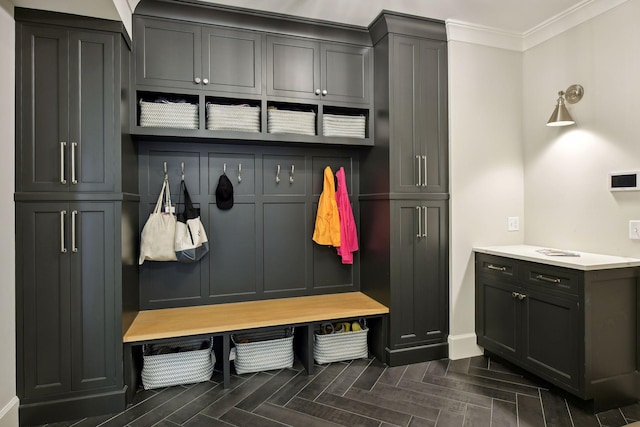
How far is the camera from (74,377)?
85.9 inches

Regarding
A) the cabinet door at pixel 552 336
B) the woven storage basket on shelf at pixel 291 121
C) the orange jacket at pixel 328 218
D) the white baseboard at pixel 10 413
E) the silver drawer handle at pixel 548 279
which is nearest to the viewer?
the white baseboard at pixel 10 413

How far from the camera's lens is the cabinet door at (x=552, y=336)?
7.18 ft

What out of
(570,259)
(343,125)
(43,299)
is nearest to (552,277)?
(570,259)

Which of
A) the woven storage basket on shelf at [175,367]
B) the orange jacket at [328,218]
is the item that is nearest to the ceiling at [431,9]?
the orange jacket at [328,218]

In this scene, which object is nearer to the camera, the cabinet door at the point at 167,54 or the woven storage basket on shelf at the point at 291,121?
the cabinet door at the point at 167,54

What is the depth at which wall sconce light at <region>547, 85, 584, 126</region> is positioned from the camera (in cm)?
264

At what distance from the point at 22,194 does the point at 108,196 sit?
16.9 inches

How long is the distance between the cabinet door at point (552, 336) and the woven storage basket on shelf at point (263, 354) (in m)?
1.69

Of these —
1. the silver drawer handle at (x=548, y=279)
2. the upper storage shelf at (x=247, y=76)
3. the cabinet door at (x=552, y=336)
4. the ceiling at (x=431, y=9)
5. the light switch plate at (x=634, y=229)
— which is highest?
the ceiling at (x=431, y=9)

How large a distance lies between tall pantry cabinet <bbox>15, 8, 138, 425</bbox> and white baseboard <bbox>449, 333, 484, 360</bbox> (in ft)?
7.78

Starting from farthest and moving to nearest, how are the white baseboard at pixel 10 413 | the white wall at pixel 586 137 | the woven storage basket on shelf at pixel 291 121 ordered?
the woven storage basket on shelf at pixel 291 121 < the white wall at pixel 586 137 < the white baseboard at pixel 10 413

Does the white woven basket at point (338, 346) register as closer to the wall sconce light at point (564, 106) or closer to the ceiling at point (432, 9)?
the wall sconce light at point (564, 106)

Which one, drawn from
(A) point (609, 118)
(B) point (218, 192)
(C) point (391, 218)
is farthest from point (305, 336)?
(A) point (609, 118)

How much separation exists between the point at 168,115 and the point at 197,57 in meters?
0.47
